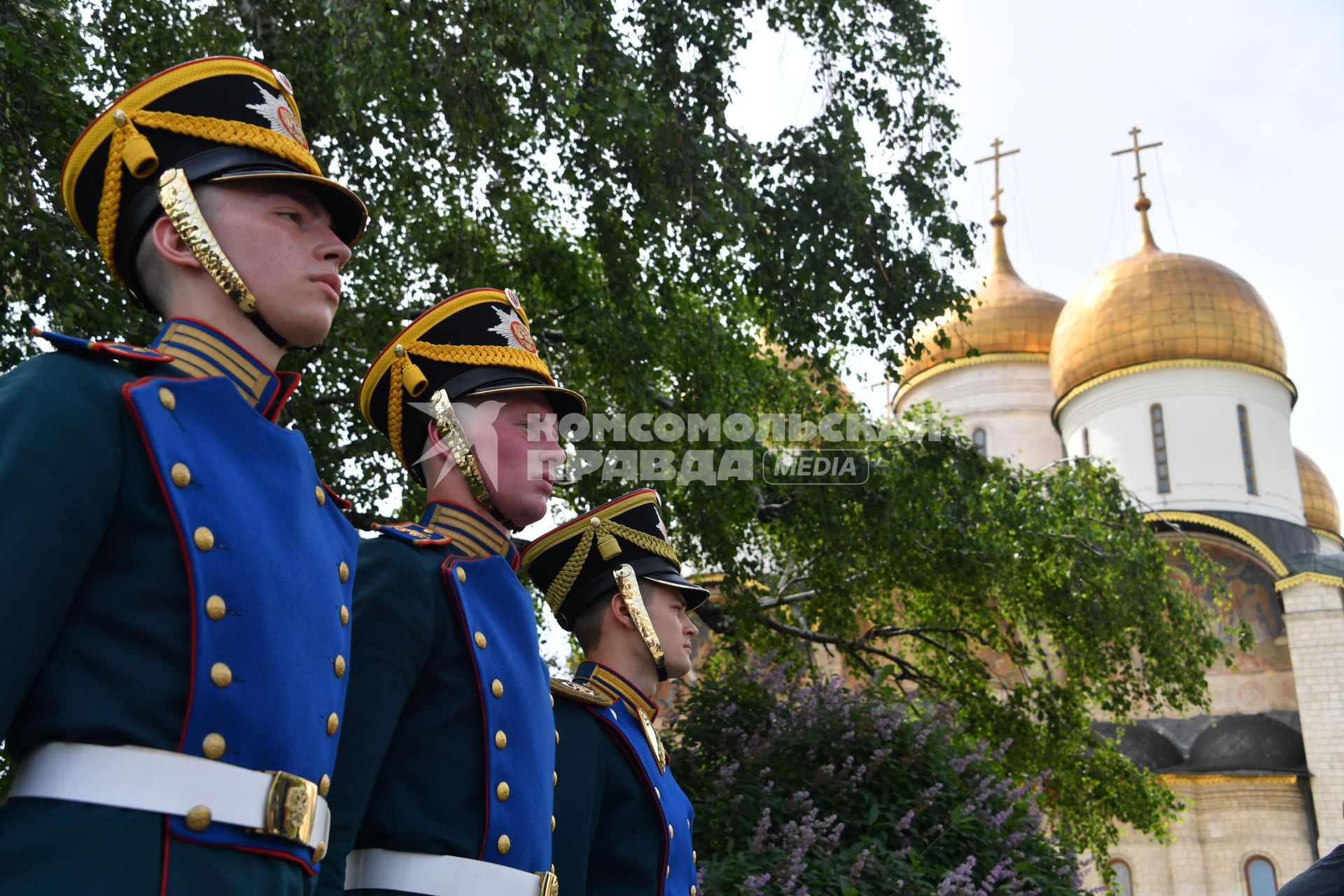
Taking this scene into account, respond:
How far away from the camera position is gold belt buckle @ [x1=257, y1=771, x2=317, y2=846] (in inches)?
72.3

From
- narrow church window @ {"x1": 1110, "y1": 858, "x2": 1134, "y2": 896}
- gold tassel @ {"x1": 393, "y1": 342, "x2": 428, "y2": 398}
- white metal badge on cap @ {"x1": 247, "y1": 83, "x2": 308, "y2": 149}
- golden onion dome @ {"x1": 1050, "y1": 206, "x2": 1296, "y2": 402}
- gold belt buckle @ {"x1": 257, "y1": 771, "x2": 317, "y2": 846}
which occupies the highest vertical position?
golden onion dome @ {"x1": 1050, "y1": 206, "x2": 1296, "y2": 402}

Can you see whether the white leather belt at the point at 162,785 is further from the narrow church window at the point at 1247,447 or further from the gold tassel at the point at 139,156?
the narrow church window at the point at 1247,447

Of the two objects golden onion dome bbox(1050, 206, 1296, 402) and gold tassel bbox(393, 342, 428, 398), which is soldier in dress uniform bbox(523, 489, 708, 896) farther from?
golden onion dome bbox(1050, 206, 1296, 402)

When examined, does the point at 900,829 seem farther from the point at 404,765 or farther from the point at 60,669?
the point at 60,669

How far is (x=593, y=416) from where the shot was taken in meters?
9.68

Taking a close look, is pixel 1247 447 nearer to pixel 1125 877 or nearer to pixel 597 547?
pixel 1125 877

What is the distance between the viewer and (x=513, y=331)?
3.29 m

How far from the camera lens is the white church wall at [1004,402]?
1539 inches

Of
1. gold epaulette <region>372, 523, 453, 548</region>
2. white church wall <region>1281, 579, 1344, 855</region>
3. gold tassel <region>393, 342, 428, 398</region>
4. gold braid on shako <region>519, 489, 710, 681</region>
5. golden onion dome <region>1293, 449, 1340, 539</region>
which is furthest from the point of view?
golden onion dome <region>1293, 449, 1340, 539</region>

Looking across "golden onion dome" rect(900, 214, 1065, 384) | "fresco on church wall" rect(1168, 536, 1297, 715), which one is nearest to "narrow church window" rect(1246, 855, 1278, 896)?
"fresco on church wall" rect(1168, 536, 1297, 715)

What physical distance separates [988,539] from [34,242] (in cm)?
904

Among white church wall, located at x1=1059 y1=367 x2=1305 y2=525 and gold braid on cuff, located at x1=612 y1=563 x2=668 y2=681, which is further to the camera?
white church wall, located at x1=1059 y1=367 x2=1305 y2=525

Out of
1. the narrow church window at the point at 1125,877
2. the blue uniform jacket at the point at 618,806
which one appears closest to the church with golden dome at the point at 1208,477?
the narrow church window at the point at 1125,877

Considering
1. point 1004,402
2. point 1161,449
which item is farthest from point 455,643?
point 1004,402
